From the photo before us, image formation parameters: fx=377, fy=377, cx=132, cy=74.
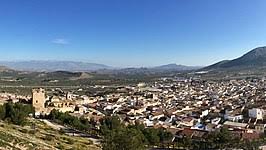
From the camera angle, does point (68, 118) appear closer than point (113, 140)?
No

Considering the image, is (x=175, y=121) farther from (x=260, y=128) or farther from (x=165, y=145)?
(x=165, y=145)

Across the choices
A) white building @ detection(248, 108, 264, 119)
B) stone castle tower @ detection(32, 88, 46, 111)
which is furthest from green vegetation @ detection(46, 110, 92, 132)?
white building @ detection(248, 108, 264, 119)

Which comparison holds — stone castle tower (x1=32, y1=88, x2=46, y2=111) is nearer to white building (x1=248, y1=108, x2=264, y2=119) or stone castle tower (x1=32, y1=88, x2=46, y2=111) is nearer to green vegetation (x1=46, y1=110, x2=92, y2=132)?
green vegetation (x1=46, y1=110, x2=92, y2=132)

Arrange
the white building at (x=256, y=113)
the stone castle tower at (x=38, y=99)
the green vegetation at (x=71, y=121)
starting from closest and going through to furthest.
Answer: the green vegetation at (x=71, y=121) → the stone castle tower at (x=38, y=99) → the white building at (x=256, y=113)

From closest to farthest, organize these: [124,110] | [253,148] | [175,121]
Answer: [253,148] < [175,121] < [124,110]

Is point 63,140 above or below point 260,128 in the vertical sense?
above

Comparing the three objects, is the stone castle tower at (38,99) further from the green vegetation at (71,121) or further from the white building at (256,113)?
the white building at (256,113)

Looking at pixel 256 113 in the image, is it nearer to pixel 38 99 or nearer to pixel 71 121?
pixel 71 121

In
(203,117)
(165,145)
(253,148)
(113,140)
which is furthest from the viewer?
(203,117)

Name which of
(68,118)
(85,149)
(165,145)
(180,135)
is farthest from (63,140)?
(180,135)

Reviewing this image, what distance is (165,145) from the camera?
141 ft

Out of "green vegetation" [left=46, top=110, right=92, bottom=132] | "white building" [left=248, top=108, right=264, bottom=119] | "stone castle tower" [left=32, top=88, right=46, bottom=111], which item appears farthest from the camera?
"white building" [left=248, top=108, right=264, bottom=119]

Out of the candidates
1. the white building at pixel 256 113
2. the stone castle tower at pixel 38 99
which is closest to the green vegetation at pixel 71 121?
the stone castle tower at pixel 38 99

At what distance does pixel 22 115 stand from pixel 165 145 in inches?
Answer: 643
